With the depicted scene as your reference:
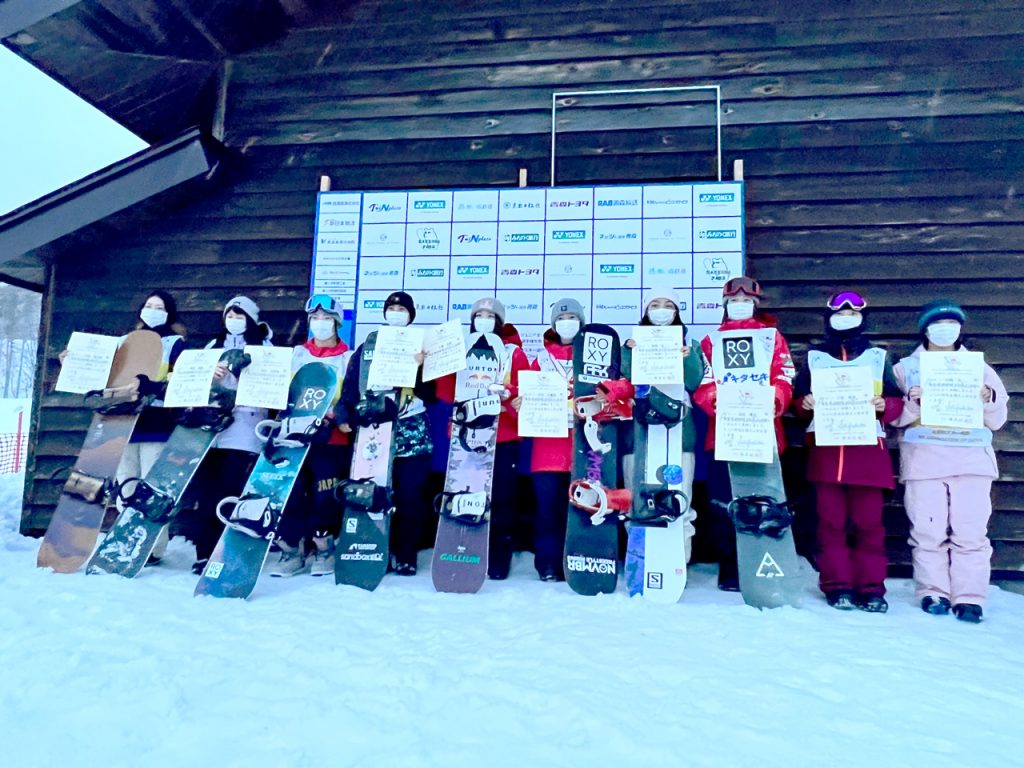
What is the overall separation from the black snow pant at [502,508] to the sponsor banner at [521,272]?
45.9 inches

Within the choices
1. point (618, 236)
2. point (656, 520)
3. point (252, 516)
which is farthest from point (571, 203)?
point (252, 516)

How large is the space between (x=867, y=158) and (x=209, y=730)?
4513 millimetres

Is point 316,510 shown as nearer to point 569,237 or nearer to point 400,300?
point 400,300

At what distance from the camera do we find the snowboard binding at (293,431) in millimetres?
3150

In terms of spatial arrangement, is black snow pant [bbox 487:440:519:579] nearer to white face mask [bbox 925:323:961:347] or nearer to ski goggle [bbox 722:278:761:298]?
ski goggle [bbox 722:278:761:298]

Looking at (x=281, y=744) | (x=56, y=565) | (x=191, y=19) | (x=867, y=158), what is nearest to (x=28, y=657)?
(x=281, y=744)

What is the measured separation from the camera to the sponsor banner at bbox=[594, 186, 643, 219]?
386 centimetres

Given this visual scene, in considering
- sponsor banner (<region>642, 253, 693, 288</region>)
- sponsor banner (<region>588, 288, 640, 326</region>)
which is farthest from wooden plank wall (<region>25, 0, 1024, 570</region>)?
sponsor banner (<region>588, 288, 640, 326</region>)

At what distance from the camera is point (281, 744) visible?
4.90ft

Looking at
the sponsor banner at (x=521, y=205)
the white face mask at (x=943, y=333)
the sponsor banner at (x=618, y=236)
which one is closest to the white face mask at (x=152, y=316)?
the sponsor banner at (x=521, y=205)

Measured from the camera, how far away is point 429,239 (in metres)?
4.05

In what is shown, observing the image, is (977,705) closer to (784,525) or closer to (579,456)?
(784,525)

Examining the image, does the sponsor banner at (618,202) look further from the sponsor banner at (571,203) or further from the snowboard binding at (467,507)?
the snowboard binding at (467,507)

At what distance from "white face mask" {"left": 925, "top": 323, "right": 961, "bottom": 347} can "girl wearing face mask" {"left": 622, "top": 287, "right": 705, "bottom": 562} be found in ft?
3.61
